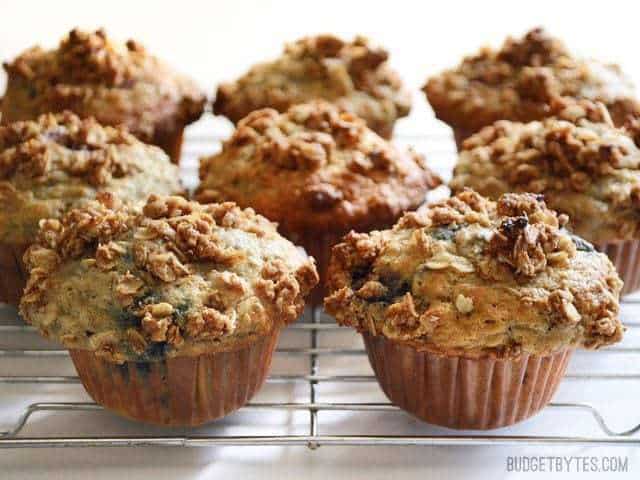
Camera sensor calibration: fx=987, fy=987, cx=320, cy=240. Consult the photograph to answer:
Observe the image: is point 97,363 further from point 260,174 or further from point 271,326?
point 260,174

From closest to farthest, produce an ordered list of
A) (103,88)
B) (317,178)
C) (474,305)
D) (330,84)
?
(474,305) < (317,178) < (103,88) < (330,84)

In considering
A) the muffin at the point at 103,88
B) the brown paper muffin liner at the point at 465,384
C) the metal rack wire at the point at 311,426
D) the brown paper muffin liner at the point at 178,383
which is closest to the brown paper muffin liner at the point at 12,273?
the metal rack wire at the point at 311,426

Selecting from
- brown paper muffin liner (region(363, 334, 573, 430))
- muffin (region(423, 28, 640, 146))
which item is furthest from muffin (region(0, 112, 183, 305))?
muffin (region(423, 28, 640, 146))

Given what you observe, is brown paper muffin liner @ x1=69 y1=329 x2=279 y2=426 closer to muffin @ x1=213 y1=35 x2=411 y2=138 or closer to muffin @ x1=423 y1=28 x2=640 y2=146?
muffin @ x1=213 y1=35 x2=411 y2=138

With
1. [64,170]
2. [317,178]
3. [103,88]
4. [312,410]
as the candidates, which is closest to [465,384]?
[312,410]

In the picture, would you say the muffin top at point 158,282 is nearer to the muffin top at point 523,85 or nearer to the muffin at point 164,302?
the muffin at point 164,302

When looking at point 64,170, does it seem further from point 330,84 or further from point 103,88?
point 330,84
